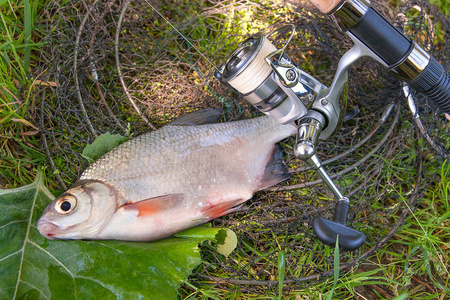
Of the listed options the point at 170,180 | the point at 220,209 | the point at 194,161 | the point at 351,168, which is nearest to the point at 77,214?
→ the point at 170,180

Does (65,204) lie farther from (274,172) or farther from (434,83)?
(434,83)

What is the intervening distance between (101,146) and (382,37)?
6.22 ft

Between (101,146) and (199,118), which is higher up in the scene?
(199,118)

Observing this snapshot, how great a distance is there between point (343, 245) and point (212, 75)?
161 centimetres

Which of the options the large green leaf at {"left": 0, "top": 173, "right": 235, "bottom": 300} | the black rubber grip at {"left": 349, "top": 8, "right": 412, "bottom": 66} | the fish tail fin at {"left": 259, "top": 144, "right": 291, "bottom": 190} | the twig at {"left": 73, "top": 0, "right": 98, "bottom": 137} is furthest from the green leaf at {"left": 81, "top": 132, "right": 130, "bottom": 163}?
the black rubber grip at {"left": 349, "top": 8, "right": 412, "bottom": 66}

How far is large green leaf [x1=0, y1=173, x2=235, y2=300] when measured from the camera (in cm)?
224

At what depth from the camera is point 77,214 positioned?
226cm

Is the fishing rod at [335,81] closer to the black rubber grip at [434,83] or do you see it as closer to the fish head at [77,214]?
the black rubber grip at [434,83]

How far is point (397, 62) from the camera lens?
203 centimetres

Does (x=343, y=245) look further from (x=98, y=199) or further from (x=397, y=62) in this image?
(x=98, y=199)

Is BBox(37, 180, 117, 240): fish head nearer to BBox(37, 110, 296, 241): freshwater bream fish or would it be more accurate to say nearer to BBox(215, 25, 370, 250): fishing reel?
BBox(37, 110, 296, 241): freshwater bream fish

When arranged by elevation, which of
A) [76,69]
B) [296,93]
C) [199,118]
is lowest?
[199,118]

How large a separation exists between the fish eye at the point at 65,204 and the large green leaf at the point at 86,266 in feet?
0.70

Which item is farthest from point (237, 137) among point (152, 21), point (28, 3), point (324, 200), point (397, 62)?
point (28, 3)
